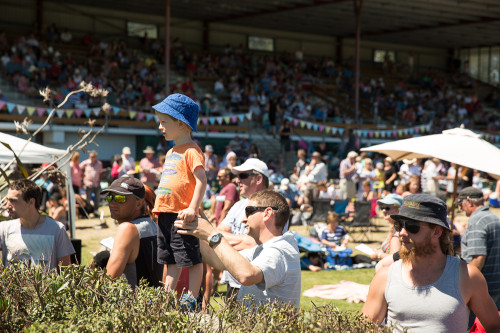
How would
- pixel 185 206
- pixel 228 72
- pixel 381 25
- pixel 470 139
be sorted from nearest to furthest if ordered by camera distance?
pixel 185 206, pixel 470 139, pixel 228 72, pixel 381 25

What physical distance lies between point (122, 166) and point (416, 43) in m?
29.7

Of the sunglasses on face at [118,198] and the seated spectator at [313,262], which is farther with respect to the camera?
the seated spectator at [313,262]

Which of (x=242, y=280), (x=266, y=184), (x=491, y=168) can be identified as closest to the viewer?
(x=242, y=280)

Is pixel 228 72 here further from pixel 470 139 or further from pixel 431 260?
pixel 431 260

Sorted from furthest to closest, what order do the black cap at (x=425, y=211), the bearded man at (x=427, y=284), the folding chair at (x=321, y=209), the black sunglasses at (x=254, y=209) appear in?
1. the folding chair at (x=321, y=209)
2. the black sunglasses at (x=254, y=209)
3. the black cap at (x=425, y=211)
4. the bearded man at (x=427, y=284)

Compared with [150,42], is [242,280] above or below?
below

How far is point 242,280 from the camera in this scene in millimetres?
2957

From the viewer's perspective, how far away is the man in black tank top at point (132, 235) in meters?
3.92

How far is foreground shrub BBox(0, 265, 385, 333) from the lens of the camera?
2469 mm

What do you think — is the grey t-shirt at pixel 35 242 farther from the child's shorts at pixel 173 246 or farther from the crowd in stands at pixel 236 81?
the crowd in stands at pixel 236 81

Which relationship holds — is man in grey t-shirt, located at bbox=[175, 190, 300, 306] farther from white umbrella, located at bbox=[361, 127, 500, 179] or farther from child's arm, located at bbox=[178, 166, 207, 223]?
white umbrella, located at bbox=[361, 127, 500, 179]

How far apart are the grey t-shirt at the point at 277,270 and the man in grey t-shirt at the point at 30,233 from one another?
5.47ft

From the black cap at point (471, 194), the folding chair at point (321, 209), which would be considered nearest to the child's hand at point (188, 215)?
the black cap at point (471, 194)

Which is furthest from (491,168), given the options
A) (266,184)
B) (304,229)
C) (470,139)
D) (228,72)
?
(228,72)
